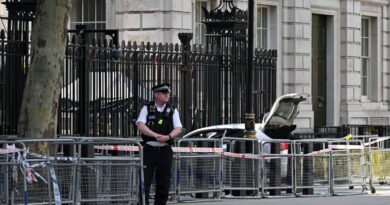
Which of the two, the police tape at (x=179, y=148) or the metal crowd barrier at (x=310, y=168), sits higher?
the police tape at (x=179, y=148)

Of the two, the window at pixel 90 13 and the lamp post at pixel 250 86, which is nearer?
the lamp post at pixel 250 86

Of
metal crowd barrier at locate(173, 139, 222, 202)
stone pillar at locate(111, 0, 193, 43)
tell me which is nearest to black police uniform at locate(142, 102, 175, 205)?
metal crowd barrier at locate(173, 139, 222, 202)

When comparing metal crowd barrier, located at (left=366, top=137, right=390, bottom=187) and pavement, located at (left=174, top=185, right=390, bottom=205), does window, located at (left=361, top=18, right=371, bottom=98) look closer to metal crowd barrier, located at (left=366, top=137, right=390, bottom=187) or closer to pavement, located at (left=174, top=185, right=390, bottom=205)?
metal crowd barrier, located at (left=366, top=137, right=390, bottom=187)

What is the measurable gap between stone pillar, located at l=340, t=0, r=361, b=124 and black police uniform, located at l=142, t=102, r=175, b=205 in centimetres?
2223

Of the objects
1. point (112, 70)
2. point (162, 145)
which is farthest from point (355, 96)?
point (162, 145)

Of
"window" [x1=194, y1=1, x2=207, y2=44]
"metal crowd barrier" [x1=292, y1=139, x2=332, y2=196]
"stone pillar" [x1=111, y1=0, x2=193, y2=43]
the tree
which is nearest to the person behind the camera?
the tree

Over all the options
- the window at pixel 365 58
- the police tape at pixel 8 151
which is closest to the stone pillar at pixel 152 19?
the window at pixel 365 58

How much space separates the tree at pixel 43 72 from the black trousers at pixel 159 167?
5.80 feet

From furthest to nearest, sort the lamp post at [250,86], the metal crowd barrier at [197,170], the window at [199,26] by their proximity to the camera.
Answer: the window at [199,26] < the lamp post at [250,86] < the metal crowd barrier at [197,170]

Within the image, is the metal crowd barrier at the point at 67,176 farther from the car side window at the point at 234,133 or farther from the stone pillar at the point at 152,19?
the stone pillar at the point at 152,19

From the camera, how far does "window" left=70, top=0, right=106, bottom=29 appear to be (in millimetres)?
33125

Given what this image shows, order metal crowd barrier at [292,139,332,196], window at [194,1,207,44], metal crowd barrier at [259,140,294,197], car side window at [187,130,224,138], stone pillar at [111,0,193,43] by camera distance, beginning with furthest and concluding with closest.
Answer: window at [194,1,207,44]
stone pillar at [111,0,193,43]
car side window at [187,130,224,138]
metal crowd barrier at [292,139,332,196]
metal crowd barrier at [259,140,294,197]

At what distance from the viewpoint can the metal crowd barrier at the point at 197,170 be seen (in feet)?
67.8

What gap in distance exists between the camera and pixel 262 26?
3616 cm
